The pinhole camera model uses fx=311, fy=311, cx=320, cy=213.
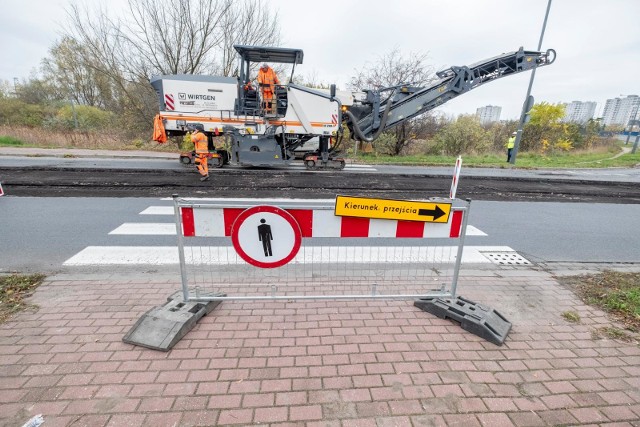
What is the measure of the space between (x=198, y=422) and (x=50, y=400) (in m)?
1.04

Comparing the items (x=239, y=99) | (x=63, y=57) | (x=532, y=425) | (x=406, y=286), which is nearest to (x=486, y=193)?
(x=406, y=286)

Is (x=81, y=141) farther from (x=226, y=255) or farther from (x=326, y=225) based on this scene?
(x=326, y=225)

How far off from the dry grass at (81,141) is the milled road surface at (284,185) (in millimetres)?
9043

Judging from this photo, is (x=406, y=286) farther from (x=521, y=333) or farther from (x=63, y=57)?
(x=63, y=57)

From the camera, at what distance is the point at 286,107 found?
11.8 m

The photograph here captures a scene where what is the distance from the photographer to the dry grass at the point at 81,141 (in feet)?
59.6

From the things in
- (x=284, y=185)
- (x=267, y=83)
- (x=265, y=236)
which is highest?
(x=267, y=83)

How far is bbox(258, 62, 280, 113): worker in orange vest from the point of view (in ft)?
36.3

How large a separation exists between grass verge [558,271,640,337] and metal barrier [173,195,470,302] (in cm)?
147

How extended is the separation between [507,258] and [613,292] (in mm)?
1258

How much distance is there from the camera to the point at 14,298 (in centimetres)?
326

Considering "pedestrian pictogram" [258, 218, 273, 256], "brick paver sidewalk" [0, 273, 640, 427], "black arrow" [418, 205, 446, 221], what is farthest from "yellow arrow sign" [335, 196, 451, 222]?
"brick paver sidewalk" [0, 273, 640, 427]

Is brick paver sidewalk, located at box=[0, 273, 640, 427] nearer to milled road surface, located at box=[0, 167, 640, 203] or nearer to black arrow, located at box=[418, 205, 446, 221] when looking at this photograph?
black arrow, located at box=[418, 205, 446, 221]

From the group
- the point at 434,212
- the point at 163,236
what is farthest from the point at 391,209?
the point at 163,236
